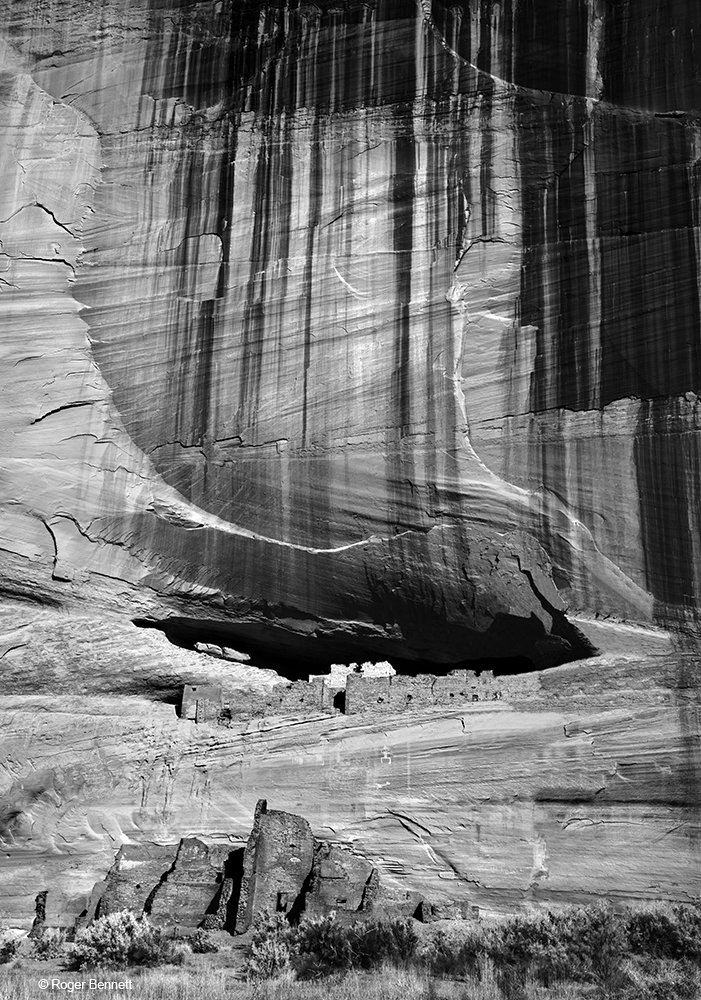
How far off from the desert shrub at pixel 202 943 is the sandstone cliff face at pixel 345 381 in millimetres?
2382

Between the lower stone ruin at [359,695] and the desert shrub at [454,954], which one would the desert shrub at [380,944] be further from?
the lower stone ruin at [359,695]

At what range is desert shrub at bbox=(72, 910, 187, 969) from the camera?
1258 cm

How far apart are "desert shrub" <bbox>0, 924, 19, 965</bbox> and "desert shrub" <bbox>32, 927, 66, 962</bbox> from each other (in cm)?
22

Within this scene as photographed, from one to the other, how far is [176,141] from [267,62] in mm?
1767

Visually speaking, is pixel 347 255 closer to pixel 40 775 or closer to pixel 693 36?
pixel 693 36

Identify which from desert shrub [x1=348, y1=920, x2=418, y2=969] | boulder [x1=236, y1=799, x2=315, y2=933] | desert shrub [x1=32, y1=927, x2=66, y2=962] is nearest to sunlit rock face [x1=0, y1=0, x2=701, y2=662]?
boulder [x1=236, y1=799, x2=315, y2=933]

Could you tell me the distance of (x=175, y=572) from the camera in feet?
58.2

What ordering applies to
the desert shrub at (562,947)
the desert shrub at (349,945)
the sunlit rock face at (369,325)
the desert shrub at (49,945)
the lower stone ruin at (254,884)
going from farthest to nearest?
the sunlit rock face at (369,325), the lower stone ruin at (254,884), the desert shrub at (49,945), the desert shrub at (349,945), the desert shrub at (562,947)

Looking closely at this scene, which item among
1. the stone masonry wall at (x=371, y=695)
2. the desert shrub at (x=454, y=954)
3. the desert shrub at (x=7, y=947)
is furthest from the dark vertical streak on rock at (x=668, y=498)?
the desert shrub at (x=7, y=947)

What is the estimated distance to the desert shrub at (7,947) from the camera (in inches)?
522

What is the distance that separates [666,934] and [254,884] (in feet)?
15.2

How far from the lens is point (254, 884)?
14344 mm

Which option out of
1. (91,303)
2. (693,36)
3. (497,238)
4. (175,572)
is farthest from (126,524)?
(693,36)

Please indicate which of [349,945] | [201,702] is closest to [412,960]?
[349,945]
